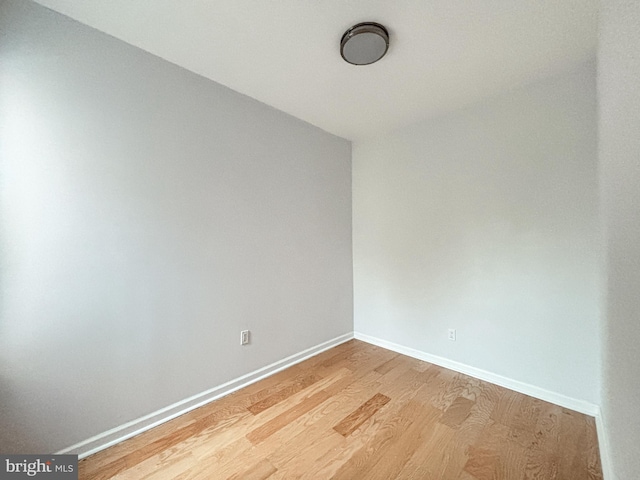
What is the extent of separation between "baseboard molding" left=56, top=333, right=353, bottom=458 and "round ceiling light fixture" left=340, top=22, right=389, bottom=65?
2.53m

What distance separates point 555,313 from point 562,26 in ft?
6.12

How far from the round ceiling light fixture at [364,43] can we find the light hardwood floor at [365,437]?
2.42 m

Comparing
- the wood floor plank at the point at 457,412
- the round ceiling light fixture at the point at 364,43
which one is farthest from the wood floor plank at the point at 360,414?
the round ceiling light fixture at the point at 364,43

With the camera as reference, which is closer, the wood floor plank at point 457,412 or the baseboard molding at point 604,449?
the baseboard molding at point 604,449

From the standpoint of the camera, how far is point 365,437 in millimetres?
1563

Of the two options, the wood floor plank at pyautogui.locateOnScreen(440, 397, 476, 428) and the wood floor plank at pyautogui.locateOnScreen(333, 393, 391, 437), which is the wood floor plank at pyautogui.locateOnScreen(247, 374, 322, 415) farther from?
the wood floor plank at pyautogui.locateOnScreen(440, 397, 476, 428)

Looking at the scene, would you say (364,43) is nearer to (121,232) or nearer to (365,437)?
(121,232)

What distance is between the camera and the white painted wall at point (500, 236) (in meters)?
1.77

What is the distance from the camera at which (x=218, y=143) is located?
1.96 meters

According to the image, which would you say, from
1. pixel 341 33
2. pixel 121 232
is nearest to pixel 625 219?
pixel 341 33

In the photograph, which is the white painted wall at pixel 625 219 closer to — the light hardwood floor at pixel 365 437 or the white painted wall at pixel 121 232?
the light hardwood floor at pixel 365 437

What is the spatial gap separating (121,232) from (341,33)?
1.80 m

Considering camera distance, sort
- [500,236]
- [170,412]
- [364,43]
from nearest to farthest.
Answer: [364,43]
[170,412]
[500,236]

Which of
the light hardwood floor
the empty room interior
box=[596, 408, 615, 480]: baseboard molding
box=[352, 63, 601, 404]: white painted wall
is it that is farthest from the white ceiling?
the light hardwood floor
